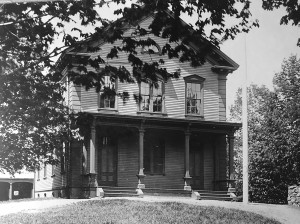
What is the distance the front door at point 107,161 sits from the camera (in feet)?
40.0

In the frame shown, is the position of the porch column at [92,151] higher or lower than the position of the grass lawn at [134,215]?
higher

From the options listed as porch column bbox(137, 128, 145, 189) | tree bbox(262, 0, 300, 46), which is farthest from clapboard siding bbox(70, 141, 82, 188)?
tree bbox(262, 0, 300, 46)

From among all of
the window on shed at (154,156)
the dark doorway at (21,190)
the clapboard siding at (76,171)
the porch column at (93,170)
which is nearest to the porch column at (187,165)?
the window on shed at (154,156)

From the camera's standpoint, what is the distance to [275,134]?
32.4 ft

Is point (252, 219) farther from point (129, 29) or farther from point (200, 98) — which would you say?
point (200, 98)

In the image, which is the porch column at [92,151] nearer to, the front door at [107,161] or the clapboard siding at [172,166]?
the front door at [107,161]

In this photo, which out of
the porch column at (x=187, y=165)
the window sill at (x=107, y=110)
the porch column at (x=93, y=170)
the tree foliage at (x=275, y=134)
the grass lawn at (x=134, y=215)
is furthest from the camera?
the porch column at (x=187, y=165)

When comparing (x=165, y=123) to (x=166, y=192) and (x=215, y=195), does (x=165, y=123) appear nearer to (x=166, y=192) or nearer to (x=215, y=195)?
(x=166, y=192)

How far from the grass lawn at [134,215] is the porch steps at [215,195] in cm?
433

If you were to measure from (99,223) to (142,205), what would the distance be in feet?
6.95

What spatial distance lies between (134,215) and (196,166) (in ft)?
24.6

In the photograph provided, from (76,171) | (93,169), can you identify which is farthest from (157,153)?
(76,171)

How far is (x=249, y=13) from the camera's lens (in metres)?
5.03

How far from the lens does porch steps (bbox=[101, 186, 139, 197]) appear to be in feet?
36.9
